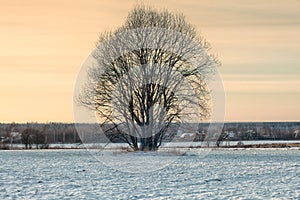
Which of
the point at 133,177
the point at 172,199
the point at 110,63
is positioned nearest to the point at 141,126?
the point at 110,63

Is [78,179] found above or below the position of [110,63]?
below

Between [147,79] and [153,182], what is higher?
[147,79]

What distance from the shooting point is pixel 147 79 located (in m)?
44.5

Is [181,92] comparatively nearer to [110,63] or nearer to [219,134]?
[110,63]

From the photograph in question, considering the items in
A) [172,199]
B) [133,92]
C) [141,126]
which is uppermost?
[133,92]

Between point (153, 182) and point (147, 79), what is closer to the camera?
point (153, 182)

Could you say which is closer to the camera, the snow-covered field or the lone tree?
the snow-covered field

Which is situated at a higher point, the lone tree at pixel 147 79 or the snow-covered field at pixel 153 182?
the lone tree at pixel 147 79

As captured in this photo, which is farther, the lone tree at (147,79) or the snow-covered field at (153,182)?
the lone tree at (147,79)

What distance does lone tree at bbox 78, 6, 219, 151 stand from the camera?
144 ft

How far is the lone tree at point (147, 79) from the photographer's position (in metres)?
43.9

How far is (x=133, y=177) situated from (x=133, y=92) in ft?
76.9

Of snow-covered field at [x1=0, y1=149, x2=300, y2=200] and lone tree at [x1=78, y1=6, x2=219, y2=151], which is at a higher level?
lone tree at [x1=78, y1=6, x2=219, y2=151]

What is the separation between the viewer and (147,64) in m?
44.2
